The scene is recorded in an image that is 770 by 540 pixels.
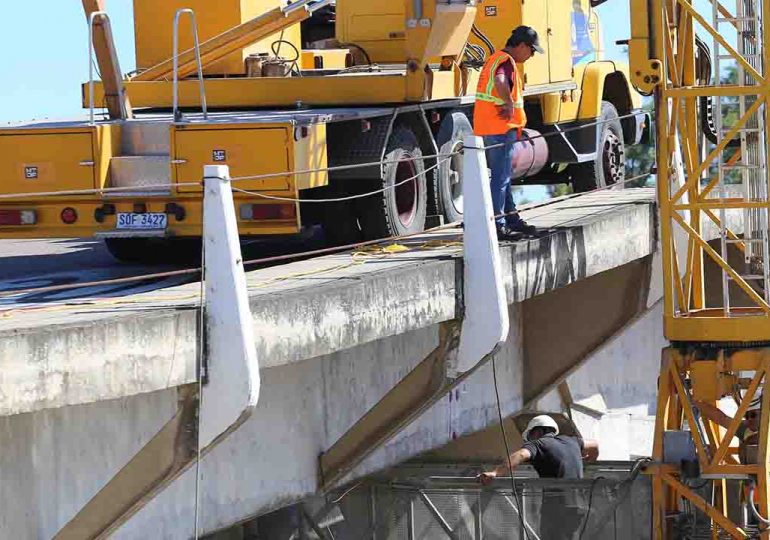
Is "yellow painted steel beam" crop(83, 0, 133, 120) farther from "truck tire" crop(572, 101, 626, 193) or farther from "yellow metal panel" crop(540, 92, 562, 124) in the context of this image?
"truck tire" crop(572, 101, 626, 193)

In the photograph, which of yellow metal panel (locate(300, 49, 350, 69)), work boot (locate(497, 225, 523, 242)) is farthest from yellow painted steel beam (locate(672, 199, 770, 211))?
yellow metal panel (locate(300, 49, 350, 69))

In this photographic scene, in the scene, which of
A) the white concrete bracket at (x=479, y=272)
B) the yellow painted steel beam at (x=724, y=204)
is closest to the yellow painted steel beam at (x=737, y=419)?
the yellow painted steel beam at (x=724, y=204)

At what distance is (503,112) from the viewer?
12.6 m

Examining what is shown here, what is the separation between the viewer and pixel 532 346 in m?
14.8

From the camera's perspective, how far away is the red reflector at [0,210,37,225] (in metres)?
12.3

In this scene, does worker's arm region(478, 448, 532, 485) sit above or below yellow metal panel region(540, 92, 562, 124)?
below

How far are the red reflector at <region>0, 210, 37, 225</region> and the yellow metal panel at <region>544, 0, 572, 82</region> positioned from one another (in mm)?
6228

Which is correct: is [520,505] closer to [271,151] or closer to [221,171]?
[271,151]

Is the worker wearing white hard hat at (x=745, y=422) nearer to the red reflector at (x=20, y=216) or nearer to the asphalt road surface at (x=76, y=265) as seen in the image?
the asphalt road surface at (x=76, y=265)

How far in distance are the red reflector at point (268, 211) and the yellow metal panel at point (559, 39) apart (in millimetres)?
5715

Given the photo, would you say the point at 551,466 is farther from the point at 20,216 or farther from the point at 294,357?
the point at 294,357

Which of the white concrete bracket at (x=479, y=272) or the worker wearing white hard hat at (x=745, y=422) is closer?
the white concrete bracket at (x=479, y=272)

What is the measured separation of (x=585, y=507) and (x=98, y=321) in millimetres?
5962

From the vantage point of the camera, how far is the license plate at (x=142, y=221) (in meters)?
11.9
